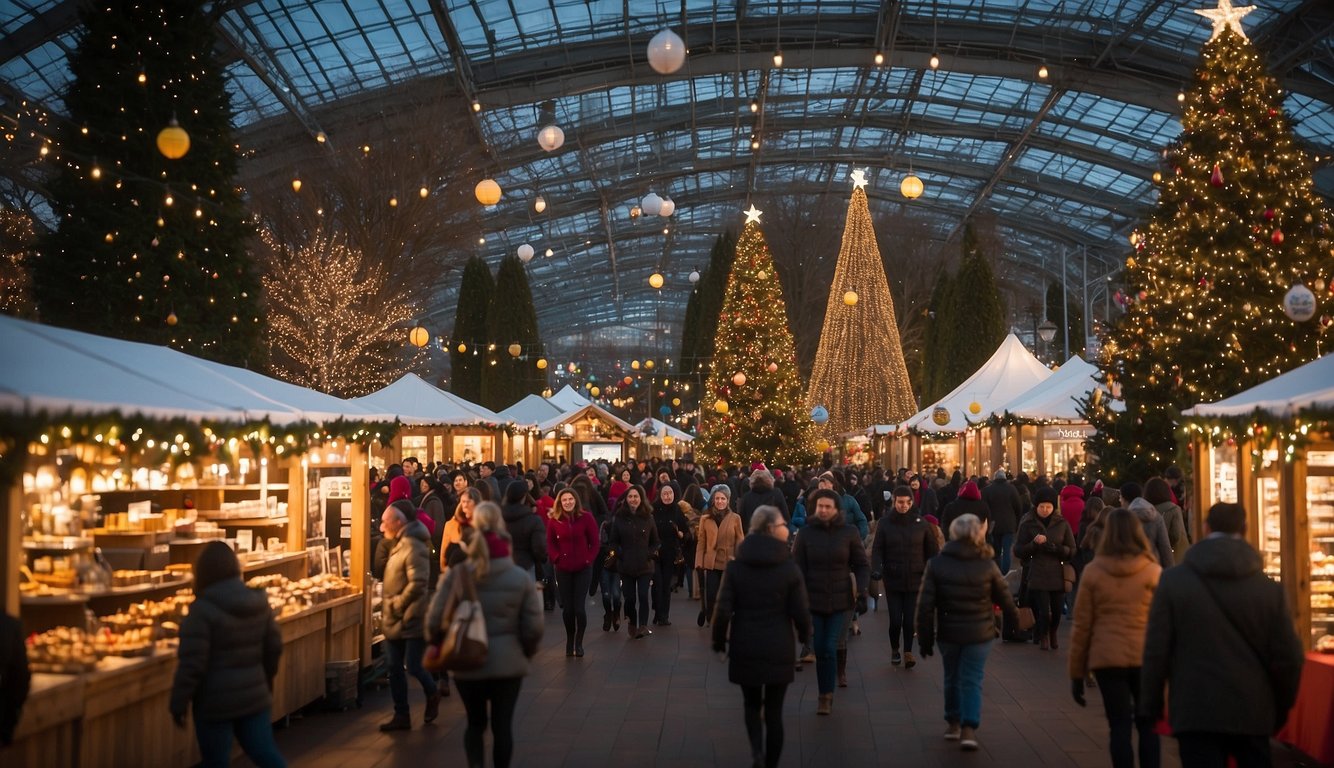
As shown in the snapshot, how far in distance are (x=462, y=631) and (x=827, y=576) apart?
325 centimetres

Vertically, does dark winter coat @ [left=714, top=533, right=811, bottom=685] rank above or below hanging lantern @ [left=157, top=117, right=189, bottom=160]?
below

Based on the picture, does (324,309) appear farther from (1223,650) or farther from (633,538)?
(1223,650)

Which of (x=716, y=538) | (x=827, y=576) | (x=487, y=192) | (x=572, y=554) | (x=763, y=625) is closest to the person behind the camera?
(x=763, y=625)

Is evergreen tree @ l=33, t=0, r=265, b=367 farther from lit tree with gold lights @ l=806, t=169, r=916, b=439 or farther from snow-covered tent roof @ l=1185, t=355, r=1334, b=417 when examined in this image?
lit tree with gold lights @ l=806, t=169, r=916, b=439

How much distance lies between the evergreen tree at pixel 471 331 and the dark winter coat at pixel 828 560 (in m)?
33.0

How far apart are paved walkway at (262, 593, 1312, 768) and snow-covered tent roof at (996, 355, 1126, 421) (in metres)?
10.8

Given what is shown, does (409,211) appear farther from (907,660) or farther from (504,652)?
(504,652)

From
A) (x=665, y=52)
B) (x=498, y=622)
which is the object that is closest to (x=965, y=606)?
(x=498, y=622)

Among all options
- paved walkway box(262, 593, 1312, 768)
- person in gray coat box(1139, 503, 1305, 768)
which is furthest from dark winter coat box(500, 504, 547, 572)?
person in gray coat box(1139, 503, 1305, 768)

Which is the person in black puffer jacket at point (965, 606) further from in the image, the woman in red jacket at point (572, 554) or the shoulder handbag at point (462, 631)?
the woman in red jacket at point (572, 554)

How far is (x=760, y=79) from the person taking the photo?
33844mm

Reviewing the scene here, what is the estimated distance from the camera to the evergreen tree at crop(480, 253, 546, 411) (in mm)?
40719

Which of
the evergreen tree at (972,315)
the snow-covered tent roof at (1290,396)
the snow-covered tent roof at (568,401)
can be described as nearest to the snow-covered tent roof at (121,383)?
the snow-covered tent roof at (1290,396)

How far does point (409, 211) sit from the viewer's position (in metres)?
23.3
